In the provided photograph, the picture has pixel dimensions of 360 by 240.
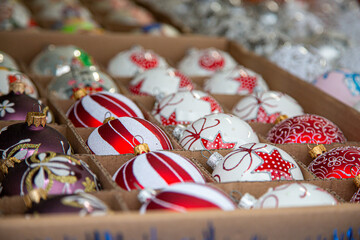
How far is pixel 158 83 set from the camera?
A: 2.06 meters

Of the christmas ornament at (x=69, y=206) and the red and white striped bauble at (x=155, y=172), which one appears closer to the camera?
the christmas ornament at (x=69, y=206)

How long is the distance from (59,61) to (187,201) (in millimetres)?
1420

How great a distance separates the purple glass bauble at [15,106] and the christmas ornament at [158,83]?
0.57m

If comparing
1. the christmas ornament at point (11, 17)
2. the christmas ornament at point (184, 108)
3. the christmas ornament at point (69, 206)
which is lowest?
the christmas ornament at point (11, 17)

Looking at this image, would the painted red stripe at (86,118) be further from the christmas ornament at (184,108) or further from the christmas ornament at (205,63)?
the christmas ornament at (205,63)

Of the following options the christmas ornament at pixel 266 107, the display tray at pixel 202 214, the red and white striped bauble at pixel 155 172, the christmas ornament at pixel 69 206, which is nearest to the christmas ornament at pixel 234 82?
the display tray at pixel 202 214

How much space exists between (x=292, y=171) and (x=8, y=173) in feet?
2.33

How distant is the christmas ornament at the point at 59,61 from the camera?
2.24 m

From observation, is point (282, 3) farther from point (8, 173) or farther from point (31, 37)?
point (8, 173)

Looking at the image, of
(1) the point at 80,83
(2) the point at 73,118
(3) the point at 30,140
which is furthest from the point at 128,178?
(1) the point at 80,83

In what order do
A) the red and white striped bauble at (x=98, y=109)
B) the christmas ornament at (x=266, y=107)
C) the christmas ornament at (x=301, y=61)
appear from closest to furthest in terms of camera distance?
the red and white striped bauble at (x=98, y=109), the christmas ornament at (x=266, y=107), the christmas ornament at (x=301, y=61)

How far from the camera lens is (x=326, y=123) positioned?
1651mm

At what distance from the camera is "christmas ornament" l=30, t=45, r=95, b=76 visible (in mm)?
2242

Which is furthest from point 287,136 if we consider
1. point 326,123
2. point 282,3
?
point 282,3
